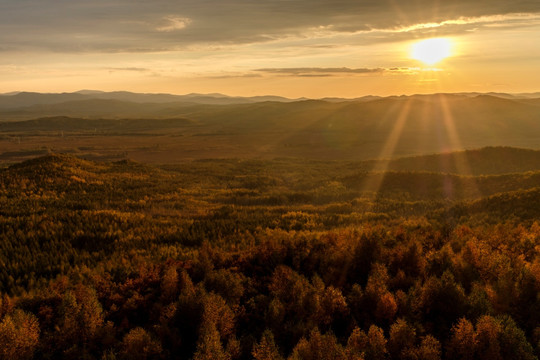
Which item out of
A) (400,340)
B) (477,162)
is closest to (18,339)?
(400,340)

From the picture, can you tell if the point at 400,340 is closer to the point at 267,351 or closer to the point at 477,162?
the point at 267,351

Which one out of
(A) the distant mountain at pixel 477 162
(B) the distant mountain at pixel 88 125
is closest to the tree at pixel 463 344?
(A) the distant mountain at pixel 477 162

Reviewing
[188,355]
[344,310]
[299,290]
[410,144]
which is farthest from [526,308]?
[410,144]

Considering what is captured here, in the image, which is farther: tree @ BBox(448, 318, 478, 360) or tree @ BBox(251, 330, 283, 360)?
tree @ BBox(448, 318, 478, 360)

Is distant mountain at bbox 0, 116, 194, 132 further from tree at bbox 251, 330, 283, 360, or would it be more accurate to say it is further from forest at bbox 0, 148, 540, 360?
tree at bbox 251, 330, 283, 360

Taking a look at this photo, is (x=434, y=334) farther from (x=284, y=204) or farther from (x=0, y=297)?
(x=284, y=204)

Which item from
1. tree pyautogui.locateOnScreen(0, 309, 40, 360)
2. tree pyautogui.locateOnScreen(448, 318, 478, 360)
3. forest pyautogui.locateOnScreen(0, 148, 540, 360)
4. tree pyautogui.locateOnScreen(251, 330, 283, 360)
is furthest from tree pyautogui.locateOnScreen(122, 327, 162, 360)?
tree pyautogui.locateOnScreen(448, 318, 478, 360)

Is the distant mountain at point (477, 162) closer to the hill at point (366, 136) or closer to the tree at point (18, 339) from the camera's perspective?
the hill at point (366, 136)

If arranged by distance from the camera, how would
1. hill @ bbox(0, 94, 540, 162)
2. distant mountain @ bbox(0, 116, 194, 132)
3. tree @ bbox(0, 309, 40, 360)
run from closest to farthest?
1. tree @ bbox(0, 309, 40, 360)
2. hill @ bbox(0, 94, 540, 162)
3. distant mountain @ bbox(0, 116, 194, 132)

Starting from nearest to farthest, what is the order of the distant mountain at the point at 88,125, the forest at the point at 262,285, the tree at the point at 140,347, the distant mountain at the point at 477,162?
the tree at the point at 140,347 → the forest at the point at 262,285 → the distant mountain at the point at 477,162 → the distant mountain at the point at 88,125
